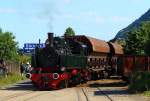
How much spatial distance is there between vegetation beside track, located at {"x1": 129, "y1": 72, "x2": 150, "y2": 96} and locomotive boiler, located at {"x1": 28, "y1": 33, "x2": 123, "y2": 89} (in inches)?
190

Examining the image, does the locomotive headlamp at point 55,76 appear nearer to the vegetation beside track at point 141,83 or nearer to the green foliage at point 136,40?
Answer: the vegetation beside track at point 141,83

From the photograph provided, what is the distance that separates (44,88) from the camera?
3231cm

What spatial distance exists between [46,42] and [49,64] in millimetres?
2140

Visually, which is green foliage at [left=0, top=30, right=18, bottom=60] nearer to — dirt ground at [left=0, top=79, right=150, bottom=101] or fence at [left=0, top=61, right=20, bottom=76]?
fence at [left=0, top=61, right=20, bottom=76]

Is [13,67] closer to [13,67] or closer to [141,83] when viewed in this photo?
[13,67]

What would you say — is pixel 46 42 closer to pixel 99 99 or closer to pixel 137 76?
pixel 137 76

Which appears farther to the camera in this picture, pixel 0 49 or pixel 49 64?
pixel 0 49

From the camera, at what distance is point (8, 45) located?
71.8 metres

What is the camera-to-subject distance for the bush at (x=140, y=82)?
28.7 metres

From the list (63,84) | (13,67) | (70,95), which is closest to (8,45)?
(13,67)

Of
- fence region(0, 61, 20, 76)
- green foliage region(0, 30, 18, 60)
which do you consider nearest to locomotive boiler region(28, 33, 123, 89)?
fence region(0, 61, 20, 76)

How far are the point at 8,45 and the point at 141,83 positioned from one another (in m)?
44.7

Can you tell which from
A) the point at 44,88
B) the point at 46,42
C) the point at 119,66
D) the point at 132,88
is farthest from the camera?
the point at 119,66

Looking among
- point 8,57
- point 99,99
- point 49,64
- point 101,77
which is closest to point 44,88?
point 49,64
